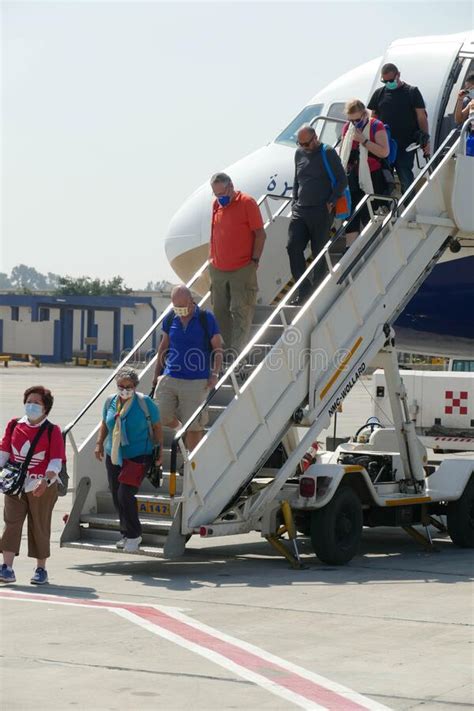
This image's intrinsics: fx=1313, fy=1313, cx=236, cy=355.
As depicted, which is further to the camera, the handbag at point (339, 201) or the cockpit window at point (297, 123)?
the cockpit window at point (297, 123)

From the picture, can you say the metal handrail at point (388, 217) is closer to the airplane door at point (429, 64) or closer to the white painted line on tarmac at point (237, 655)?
the airplane door at point (429, 64)

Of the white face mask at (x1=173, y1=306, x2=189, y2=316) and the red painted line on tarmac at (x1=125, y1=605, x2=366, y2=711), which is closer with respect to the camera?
the red painted line on tarmac at (x1=125, y1=605, x2=366, y2=711)

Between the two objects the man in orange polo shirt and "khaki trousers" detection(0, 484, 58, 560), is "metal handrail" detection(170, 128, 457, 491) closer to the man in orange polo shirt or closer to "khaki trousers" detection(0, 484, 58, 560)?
the man in orange polo shirt

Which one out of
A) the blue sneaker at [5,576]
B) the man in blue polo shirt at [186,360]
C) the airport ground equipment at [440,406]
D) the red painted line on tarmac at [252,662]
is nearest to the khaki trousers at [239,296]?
the man in blue polo shirt at [186,360]

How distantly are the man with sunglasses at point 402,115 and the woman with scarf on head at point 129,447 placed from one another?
4.33 m

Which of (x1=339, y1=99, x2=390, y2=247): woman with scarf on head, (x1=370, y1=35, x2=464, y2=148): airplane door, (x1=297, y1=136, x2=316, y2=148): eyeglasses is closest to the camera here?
(x1=297, y1=136, x2=316, y2=148): eyeglasses

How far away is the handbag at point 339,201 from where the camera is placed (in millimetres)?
12539

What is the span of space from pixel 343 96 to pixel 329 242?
16.6 feet

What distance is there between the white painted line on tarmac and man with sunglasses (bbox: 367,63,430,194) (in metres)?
A: 6.27

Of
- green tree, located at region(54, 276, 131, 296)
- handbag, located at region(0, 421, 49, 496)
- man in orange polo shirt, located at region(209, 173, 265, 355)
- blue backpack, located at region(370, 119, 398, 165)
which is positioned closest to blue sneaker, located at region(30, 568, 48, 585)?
handbag, located at region(0, 421, 49, 496)

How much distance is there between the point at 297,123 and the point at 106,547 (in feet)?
26.4

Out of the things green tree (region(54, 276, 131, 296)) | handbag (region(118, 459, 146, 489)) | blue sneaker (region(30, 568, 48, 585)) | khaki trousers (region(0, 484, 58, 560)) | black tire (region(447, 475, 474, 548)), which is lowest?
green tree (region(54, 276, 131, 296))

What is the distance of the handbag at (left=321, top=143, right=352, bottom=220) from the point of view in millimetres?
12539

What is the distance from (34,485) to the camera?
10570mm
